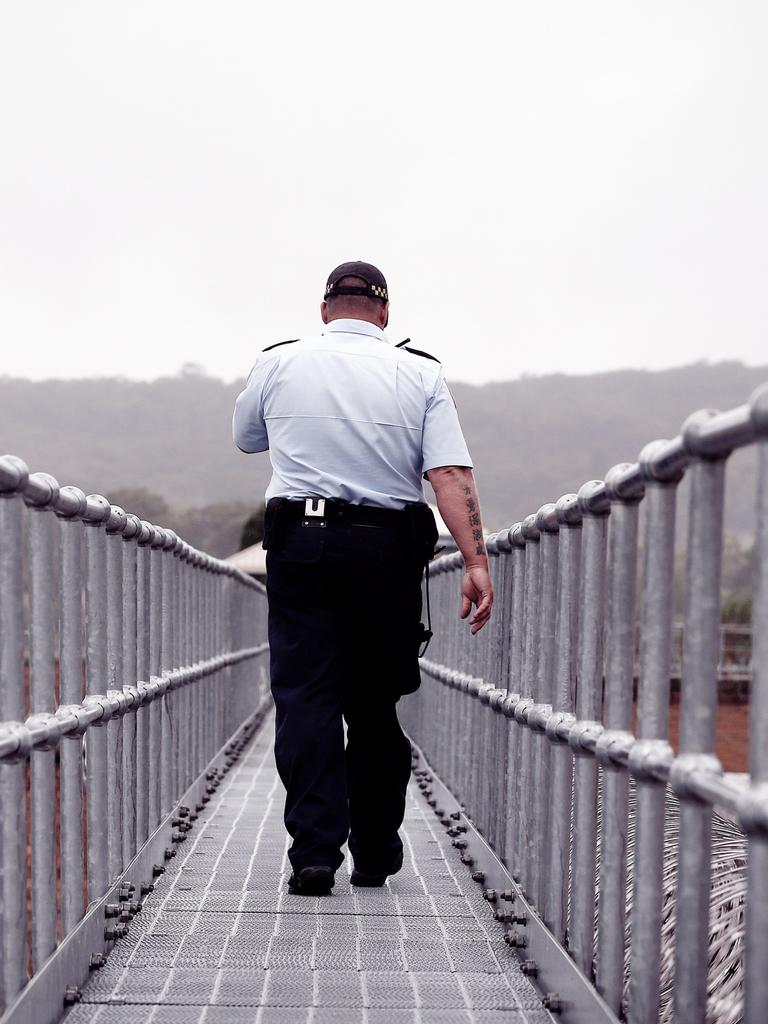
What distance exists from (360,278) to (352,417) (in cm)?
55

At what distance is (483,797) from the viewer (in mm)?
5887

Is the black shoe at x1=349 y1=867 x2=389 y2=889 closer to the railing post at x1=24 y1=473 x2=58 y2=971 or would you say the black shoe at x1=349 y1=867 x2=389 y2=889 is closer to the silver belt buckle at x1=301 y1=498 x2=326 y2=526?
the silver belt buckle at x1=301 y1=498 x2=326 y2=526

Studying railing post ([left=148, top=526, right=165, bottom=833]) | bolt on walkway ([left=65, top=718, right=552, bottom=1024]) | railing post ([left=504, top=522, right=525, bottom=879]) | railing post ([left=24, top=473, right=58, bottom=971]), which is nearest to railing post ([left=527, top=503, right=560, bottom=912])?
bolt on walkway ([left=65, top=718, right=552, bottom=1024])

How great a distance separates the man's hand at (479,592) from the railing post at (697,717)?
2483 mm

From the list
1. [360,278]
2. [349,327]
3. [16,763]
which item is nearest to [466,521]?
[349,327]

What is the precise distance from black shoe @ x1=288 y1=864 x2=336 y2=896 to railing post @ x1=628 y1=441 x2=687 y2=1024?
2248 millimetres

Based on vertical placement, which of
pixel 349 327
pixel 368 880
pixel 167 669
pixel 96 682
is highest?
pixel 349 327

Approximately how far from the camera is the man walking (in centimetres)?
518

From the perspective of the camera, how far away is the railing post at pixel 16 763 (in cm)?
301

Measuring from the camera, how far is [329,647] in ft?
17.3

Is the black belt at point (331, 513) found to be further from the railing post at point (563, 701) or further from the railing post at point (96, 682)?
the railing post at point (563, 701)

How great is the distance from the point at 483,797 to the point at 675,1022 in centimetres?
319

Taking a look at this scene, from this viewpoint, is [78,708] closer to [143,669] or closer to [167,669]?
[143,669]

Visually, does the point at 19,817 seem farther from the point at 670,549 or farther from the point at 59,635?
the point at 670,549
